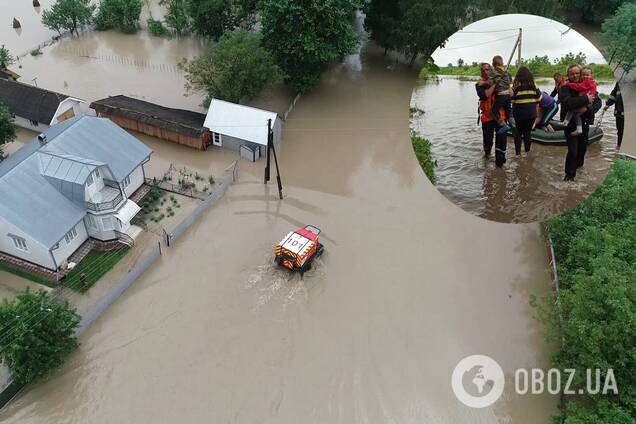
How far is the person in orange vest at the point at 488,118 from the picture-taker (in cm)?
618

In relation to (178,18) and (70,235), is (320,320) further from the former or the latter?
(178,18)

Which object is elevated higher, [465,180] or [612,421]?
[465,180]

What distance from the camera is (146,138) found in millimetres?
24906

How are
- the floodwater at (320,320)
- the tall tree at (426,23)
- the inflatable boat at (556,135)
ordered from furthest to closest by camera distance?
the tall tree at (426,23), the floodwater at (320,320), the inflatable boat at (556,135)

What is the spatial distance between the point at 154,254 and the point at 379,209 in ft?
29.8

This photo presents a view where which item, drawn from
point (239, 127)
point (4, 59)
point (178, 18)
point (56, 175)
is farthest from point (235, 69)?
point (4, 59)

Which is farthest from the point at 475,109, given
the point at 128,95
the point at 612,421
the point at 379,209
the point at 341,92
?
the point at 128,95

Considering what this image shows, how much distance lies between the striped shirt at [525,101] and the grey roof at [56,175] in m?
15.1

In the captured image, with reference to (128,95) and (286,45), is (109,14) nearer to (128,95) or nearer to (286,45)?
(128,95)

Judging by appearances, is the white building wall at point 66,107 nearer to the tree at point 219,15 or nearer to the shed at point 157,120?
the shed at point 157,120

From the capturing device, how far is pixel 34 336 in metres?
13.5

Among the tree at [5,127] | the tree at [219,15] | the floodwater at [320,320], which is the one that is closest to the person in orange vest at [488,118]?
the floodwater at [320,320]

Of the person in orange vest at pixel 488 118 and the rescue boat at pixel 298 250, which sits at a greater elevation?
the person in orange vest at pixel 488 118

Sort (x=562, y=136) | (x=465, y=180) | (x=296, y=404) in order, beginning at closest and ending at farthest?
1. (x=562, y=136)
2. (x=465, y=180)
3. (x=296, y=404)
